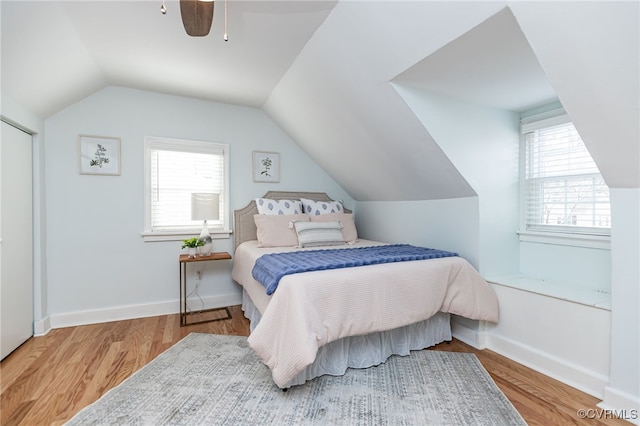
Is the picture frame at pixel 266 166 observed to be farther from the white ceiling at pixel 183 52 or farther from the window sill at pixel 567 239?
the window sill at pixel 567 239

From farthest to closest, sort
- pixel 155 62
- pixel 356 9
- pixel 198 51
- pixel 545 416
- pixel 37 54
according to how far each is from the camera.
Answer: pixel 155 62 → pixel 198 51 → pixel 37 54 → pixel 356 9 → pixel 545 416

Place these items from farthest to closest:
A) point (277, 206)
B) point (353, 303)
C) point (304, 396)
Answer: point (277, 206)
point (353, 303)
point (304, 396)

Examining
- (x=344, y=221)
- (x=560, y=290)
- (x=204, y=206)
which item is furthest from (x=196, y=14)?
(x=560, y=290)

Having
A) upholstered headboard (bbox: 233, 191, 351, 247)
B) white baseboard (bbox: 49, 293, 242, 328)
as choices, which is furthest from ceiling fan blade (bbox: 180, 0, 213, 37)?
white baseboard (bbox: 49, 293, 242, 328)

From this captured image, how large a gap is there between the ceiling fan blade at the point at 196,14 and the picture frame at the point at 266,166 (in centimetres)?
217

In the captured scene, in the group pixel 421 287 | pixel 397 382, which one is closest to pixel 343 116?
pixel 421 287

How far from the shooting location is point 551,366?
79.4 inches

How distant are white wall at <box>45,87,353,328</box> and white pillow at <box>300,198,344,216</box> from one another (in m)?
0.77

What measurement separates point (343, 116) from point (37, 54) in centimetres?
221

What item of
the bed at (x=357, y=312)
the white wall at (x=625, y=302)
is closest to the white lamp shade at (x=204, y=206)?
the bed at (x=357, y=312)

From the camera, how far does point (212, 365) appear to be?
7.02 feet

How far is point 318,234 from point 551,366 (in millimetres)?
2046

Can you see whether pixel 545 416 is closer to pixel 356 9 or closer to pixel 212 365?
pixel 212 365
